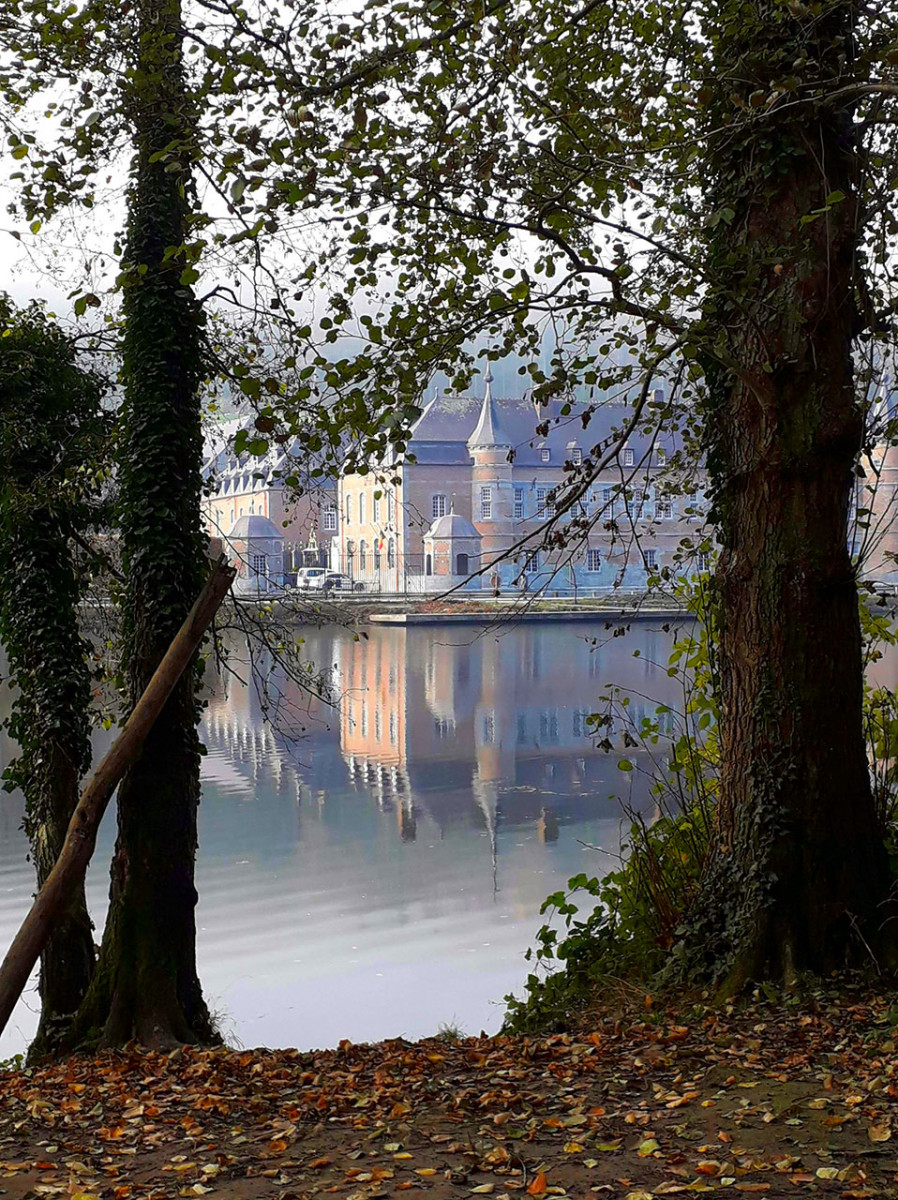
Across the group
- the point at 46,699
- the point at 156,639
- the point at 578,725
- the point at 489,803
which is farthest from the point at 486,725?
the point at 156,639

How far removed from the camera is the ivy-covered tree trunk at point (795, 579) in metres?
5.30

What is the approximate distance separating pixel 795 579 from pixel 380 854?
1609 cm

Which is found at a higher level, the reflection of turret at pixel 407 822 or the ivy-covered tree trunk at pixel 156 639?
the ivy-covered tree trunk at pixel 156 639

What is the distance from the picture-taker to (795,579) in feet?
17.6

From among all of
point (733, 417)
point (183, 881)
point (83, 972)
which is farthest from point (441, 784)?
point (733, 417)

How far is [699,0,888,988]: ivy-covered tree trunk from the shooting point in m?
5.30

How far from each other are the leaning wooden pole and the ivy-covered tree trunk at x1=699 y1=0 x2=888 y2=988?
9.52 ft

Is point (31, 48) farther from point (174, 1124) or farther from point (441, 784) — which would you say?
point (441, 784)

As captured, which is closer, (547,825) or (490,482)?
(547,825)

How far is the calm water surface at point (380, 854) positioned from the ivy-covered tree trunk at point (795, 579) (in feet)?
2.71

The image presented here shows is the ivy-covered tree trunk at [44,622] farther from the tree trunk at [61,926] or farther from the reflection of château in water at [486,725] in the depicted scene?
the reflection of château in water at [486,725]

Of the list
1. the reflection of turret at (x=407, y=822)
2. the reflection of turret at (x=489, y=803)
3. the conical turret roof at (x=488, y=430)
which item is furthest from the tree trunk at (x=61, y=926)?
the conical turret roof at (x=488, y=430)

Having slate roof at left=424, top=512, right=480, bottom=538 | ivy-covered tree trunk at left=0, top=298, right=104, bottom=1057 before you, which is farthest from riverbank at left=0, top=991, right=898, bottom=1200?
slate roof at left=424, top=512, right=480, bottom=538

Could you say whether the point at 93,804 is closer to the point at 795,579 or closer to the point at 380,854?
the point at 795,579
